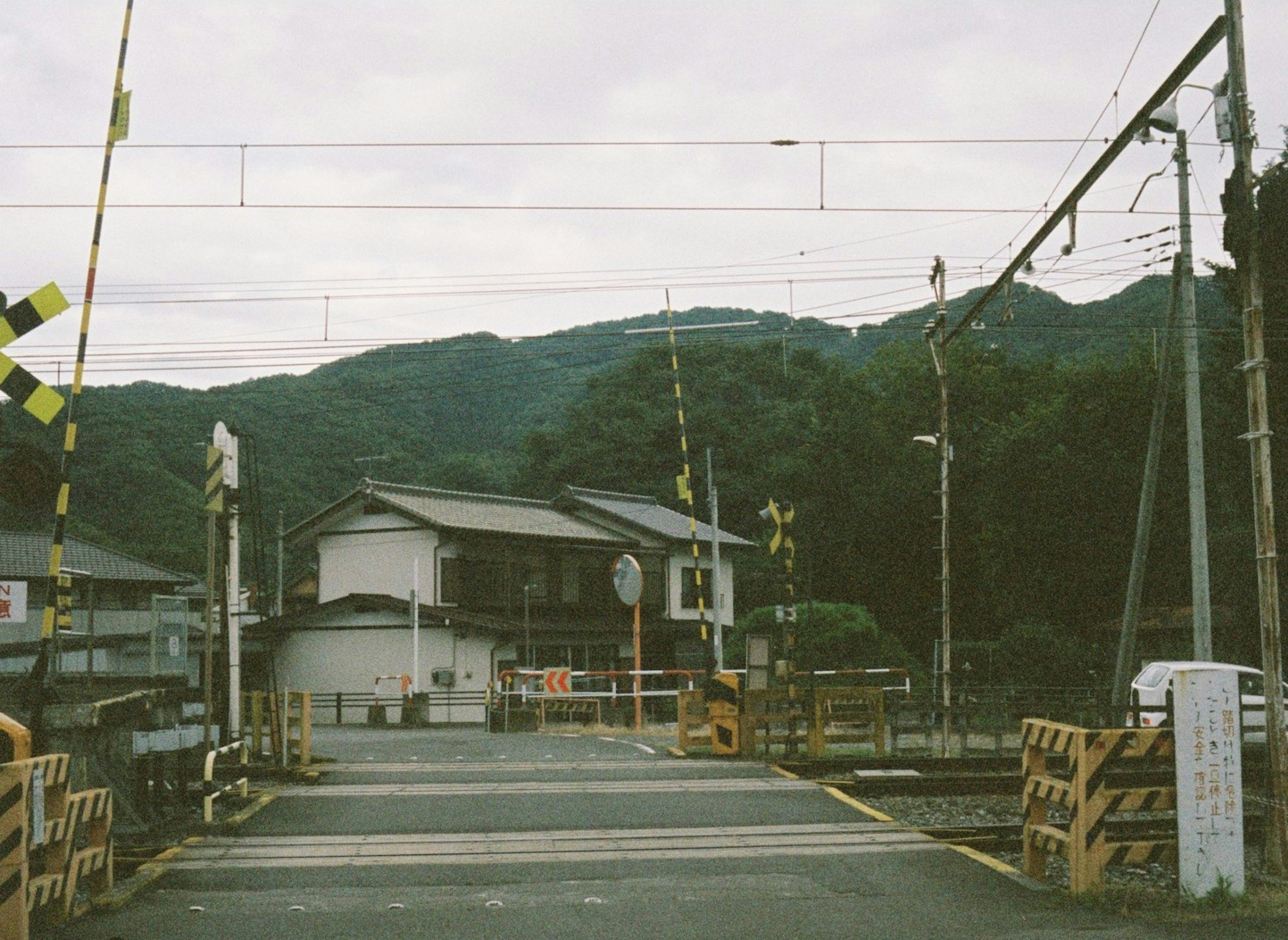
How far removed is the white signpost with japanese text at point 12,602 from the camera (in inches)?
804

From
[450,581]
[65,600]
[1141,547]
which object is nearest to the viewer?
[65,600]

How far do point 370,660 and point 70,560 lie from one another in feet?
39.7

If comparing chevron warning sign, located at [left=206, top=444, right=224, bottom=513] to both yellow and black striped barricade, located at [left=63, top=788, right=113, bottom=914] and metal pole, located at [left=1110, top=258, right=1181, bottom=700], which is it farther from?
metal pole, located at [left=1110, top=258, right=1181, bottom=700]

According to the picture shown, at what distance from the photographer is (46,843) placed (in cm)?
686

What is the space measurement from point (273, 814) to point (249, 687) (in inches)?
1340

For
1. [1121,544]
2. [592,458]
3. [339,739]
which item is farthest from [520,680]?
[592,458]

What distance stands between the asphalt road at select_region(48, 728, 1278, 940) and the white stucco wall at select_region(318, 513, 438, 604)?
2685 centimetres

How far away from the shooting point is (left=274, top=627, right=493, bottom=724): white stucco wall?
127ft

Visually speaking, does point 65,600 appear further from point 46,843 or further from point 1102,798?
point 1102,798

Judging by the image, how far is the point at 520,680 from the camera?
33875 millimetres

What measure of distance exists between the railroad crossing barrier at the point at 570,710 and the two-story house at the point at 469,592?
5.93 m

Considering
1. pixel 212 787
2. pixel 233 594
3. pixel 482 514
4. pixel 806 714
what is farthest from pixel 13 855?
pixel 482 514

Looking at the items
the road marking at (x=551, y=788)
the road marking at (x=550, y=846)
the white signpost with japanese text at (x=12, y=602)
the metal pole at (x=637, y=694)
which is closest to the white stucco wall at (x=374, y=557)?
the metal pole at (x=637, y=694)

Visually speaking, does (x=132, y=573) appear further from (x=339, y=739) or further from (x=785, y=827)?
(x=785, y=827)
